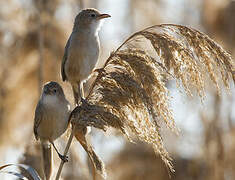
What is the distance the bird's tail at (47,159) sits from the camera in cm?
333

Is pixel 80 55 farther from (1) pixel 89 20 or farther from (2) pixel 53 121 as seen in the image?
(2) pixel 53 121

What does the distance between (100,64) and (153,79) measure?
Result: 12.4 feet

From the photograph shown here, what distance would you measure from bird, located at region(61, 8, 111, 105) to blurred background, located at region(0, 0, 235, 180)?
95 cm

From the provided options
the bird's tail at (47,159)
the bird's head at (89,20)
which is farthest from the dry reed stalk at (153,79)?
the bird's head at (89,20)

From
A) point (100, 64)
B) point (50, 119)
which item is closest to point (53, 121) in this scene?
point (50, 119)

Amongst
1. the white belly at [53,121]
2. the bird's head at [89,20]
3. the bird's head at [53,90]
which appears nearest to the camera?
the white belly at [53,121]

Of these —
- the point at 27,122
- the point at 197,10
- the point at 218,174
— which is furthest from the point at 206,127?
the point at 27,122

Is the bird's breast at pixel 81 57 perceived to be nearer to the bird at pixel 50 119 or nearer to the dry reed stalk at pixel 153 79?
the bird at pixel 50 119

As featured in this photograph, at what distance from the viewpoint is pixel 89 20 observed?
374 cm

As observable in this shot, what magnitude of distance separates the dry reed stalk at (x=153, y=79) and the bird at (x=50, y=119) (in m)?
0.50

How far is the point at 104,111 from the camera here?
8.79ft

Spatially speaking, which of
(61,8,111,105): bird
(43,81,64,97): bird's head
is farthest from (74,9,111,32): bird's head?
(43,81,64,97): bird's head

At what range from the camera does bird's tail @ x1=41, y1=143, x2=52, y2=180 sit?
3329mm

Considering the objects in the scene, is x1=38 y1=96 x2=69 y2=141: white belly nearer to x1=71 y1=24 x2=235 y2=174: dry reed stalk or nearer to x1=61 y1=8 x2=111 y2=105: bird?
x1=61 y1=8 x2=111 y2=105: bird
